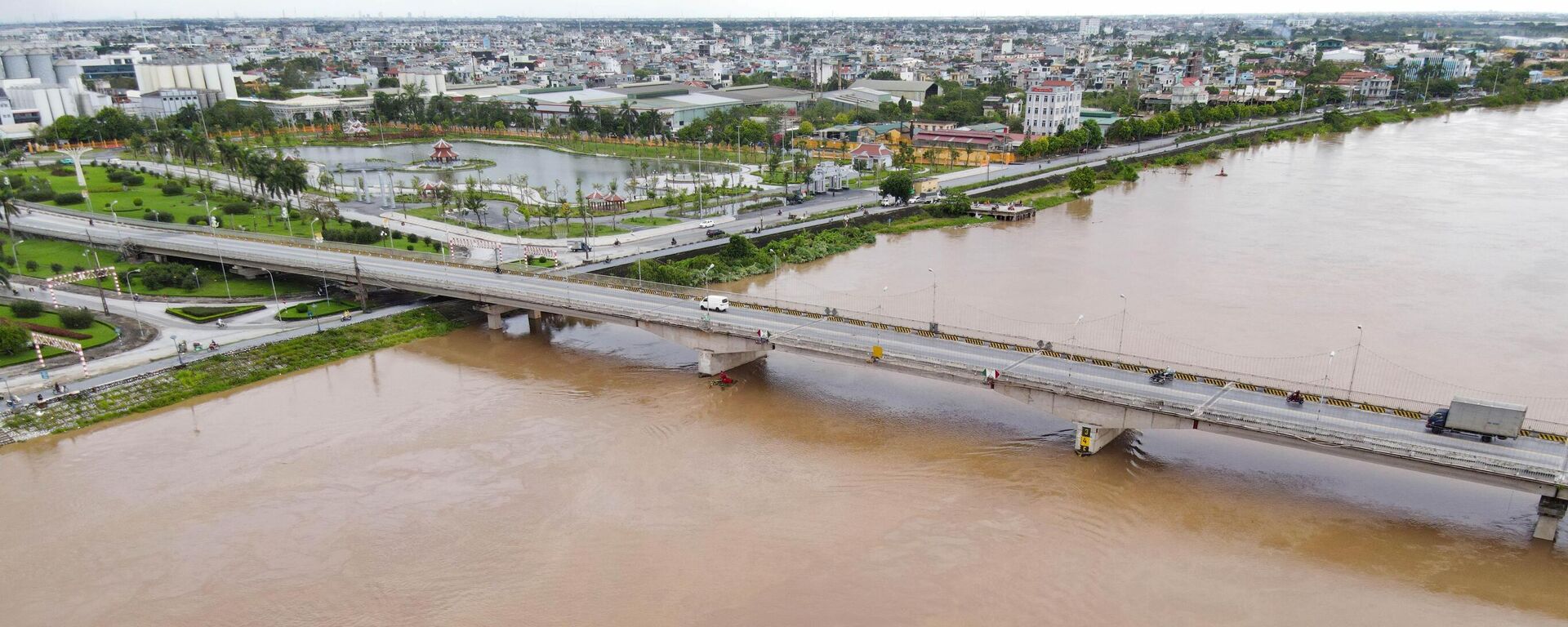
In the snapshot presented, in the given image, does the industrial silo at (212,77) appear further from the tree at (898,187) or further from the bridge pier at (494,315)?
the bridge pier at (494,315)

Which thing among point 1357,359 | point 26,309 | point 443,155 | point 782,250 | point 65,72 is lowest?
point 1357,359

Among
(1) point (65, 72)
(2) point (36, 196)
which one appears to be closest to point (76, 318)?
(2) point (36, 196)

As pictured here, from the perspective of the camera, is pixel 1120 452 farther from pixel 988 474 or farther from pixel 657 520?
pixel 657 520

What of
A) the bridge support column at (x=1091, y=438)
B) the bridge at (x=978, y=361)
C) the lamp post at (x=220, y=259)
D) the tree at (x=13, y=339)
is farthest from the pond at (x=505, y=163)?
the bridge support column at (x=1091, y=438)

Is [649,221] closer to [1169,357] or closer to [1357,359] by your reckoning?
[1169,357]

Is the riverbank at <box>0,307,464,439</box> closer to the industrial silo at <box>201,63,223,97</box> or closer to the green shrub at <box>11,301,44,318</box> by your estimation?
the green shrub at <box>11,301,44,318</box>

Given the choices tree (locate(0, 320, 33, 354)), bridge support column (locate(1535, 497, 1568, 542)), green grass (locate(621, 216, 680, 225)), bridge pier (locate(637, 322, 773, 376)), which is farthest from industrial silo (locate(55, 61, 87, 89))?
bridge support column (locate(1535, 497, 1568, 542))
